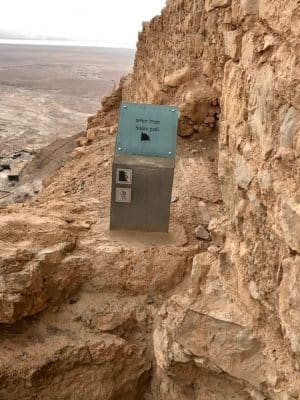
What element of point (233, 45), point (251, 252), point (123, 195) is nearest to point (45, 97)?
point (123, 195)

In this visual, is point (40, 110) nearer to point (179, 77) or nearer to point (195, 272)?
point (179, 77)

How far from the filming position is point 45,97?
26.1 meters

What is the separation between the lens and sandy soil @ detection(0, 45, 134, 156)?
1794 cm

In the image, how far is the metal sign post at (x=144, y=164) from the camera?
12.9 ft

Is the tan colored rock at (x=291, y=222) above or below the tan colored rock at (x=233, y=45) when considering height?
below

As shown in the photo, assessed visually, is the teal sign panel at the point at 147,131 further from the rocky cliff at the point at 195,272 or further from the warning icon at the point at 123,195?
the rocky cliff at the point at 195,272

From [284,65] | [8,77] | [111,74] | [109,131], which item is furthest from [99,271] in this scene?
[111,74]

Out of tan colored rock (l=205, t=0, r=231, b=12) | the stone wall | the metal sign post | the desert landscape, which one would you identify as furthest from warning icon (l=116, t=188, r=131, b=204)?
the desert landscape

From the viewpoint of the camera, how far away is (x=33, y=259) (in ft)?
12.2

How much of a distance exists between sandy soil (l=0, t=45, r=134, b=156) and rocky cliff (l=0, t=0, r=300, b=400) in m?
11.7

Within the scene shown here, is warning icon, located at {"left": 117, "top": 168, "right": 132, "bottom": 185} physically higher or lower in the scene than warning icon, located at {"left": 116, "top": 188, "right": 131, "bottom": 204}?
higher

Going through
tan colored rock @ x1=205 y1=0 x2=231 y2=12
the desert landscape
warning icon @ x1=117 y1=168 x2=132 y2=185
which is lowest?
the desert landscape

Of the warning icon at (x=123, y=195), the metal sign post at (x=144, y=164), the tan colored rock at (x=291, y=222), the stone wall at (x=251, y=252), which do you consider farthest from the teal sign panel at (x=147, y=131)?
the tan colored rock at (x=291, y=222)

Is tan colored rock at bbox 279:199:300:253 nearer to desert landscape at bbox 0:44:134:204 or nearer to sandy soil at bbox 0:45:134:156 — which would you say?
desert landscape at bbox 0:44:134:204
